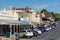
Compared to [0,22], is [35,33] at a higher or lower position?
lower

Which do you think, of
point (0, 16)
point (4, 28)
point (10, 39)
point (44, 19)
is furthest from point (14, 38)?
point (44, 19)

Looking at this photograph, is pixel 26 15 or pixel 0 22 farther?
pixel 26 15

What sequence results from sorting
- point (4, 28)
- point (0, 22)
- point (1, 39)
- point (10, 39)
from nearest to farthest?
1. point (1, 39)
2. point (10, 39)
3. point (0, 22)
4. point (4, 28)

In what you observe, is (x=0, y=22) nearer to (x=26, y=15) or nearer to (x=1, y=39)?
(x=1, y=39)

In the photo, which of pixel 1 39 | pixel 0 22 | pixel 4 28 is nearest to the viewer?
pixel 1 39

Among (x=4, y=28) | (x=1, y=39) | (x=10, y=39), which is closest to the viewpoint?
(x=1, y=39)

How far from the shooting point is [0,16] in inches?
1997

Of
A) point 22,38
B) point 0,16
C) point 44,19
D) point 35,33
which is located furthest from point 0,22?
point 44,19

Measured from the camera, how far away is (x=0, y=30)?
175 feet

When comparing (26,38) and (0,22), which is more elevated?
(0,22)

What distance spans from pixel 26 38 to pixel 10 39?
34.4 feet

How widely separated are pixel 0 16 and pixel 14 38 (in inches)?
677

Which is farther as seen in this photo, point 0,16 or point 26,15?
point 26,15

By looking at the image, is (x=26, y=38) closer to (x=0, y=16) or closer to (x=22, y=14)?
(x=0, y=16)
